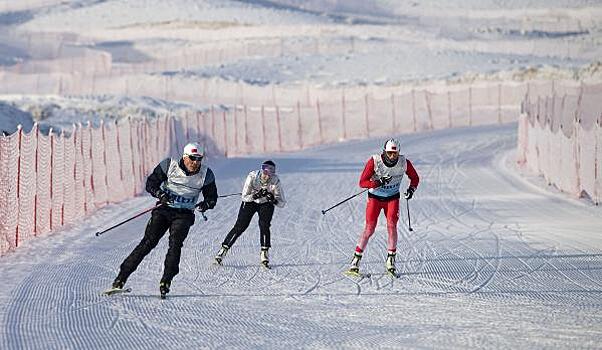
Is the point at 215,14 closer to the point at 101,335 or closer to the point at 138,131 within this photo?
the point at 138,131

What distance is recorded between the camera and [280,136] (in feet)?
150

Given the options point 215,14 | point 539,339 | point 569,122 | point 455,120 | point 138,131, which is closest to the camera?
point 539,339

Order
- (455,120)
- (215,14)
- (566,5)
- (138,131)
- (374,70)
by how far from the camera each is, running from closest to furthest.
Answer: (138,131) → (455,120) → (374,70) → (215,14) → (566,5)

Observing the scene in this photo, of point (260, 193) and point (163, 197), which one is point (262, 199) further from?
point (163, 197)

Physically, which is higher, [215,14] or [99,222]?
[215,14]

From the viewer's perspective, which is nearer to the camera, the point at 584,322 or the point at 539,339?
the point at 539,339

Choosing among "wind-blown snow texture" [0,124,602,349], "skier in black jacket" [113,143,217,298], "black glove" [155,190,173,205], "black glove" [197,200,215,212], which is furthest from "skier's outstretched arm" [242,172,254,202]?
"black glove" [155,190,173,205]

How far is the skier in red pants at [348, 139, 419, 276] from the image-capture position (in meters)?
15.8

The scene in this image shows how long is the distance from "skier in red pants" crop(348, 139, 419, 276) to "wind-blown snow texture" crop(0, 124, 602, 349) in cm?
51

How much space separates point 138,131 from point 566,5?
10746 cm

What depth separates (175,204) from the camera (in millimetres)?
14250

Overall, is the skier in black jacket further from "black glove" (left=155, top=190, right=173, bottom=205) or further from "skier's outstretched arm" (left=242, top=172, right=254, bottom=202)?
"skier's outstretched arm" (left=242, top=172, right=254, bottom=202)

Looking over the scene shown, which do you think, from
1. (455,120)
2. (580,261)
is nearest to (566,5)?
(455,120)

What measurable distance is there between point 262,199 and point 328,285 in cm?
177
